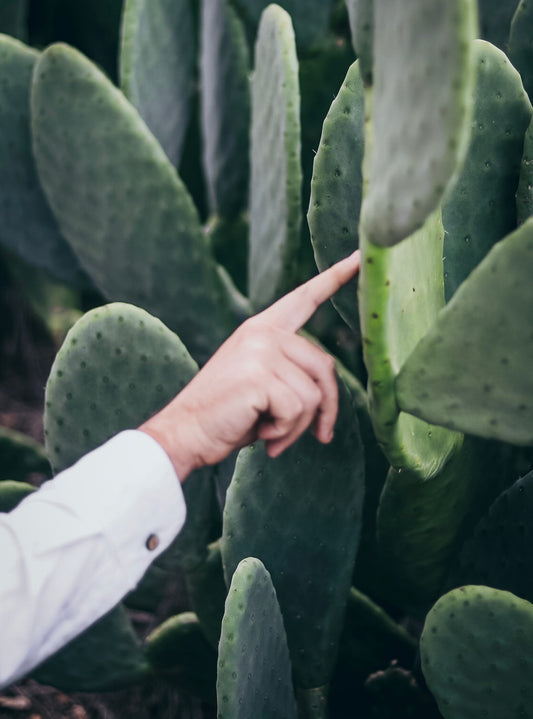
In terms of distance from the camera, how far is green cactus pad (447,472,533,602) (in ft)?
3.16

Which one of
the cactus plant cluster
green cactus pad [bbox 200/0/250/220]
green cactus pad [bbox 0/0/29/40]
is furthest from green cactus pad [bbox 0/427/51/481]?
green cactus pad [bbox 0/0/29/40]

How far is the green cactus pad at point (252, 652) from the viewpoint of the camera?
2.55 feet

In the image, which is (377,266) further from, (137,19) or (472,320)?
(137,19)

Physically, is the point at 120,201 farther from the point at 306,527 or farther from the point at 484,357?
the point at 484,357

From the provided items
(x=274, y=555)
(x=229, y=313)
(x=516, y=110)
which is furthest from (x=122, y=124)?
(x=274, y=555)

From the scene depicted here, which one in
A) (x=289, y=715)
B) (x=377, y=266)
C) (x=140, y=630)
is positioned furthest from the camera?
(x=140, y=630)

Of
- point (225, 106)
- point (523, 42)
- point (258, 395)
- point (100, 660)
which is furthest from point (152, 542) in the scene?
point (225, 106)

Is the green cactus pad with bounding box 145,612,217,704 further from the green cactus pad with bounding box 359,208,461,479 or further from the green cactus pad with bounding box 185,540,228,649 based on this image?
the green cactus pad with bounding box 359,208,461,479

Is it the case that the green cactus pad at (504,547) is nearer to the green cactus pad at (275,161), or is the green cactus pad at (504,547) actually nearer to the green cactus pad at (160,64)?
the green cactus pad at (275,161)

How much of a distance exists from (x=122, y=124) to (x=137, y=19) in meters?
0.27

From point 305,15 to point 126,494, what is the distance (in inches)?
41.4

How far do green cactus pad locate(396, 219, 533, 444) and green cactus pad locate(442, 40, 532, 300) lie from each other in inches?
12.7

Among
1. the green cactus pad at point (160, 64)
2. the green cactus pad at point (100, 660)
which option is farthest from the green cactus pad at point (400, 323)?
the green cactus pad at point (160, 64)

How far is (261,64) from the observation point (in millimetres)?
1214
